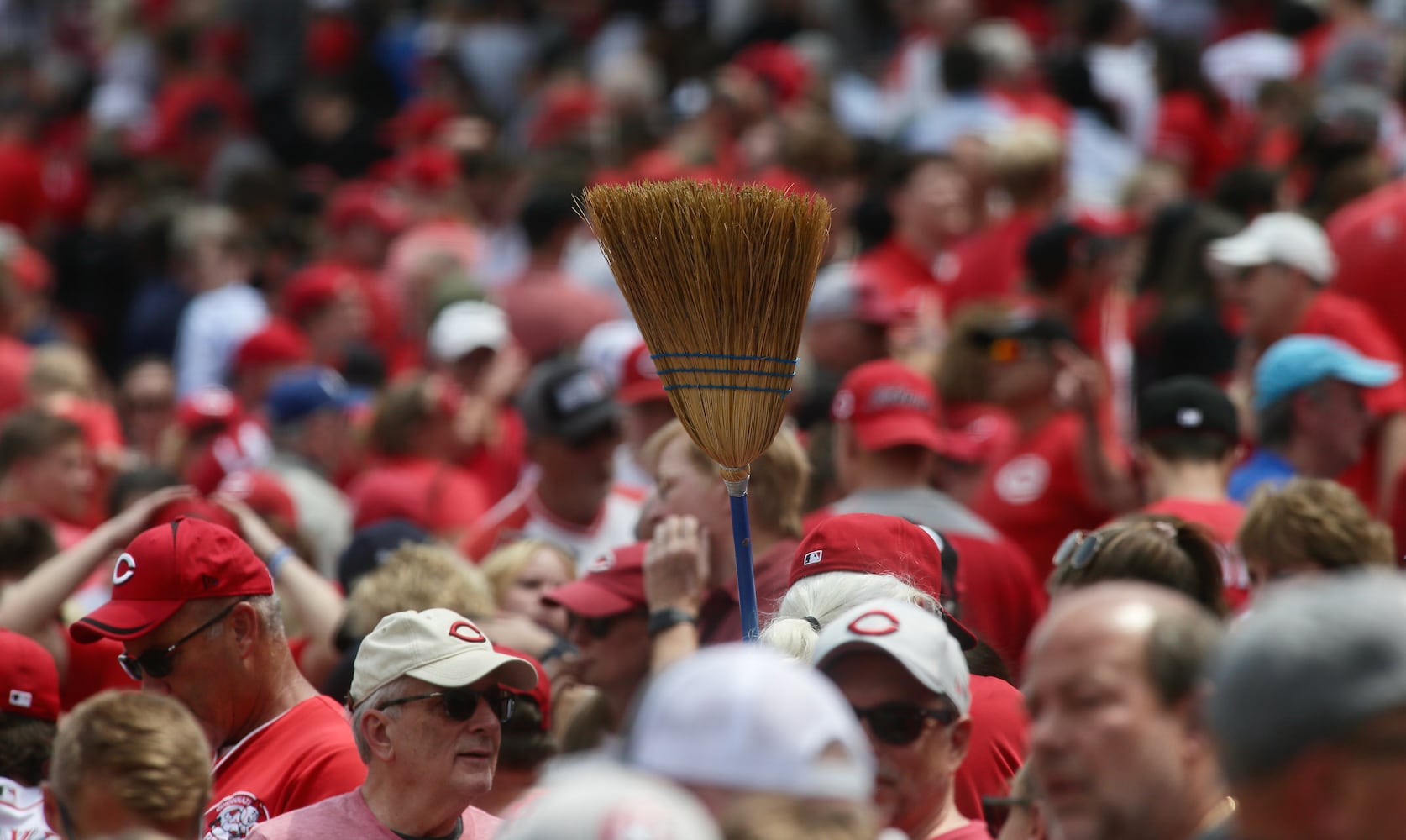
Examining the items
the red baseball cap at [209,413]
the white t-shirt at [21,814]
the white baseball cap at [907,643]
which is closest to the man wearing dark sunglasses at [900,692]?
the white baseball cap at [907,643]

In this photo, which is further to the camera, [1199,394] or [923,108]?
[923,108]

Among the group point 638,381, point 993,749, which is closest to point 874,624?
point 993,749

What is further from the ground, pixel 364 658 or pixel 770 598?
pixel 364 658

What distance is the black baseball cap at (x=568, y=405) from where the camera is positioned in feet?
23.6

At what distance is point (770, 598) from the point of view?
541 cm

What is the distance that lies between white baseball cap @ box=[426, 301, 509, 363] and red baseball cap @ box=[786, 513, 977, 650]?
14.4 ft

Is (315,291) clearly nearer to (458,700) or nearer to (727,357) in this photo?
(727,357)

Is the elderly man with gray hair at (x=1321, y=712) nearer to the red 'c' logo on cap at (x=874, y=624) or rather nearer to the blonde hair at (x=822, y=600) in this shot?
the red 'c' logo on cap at (x=874, y=624)

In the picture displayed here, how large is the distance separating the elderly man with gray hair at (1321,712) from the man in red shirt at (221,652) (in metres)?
2.61

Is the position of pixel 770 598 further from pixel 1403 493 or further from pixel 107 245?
pixel 107 245

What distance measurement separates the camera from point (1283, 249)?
7.48 metres

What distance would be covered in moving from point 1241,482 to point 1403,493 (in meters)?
0.69

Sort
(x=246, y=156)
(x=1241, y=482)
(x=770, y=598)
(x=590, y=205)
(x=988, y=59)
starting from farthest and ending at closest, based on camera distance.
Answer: (x=246, y=156) < (x=988, y=59) < (x=1241, y=482) < (x=770, y=598) < (x=590, y=205)

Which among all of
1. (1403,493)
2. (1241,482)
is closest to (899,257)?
(1241,482)
